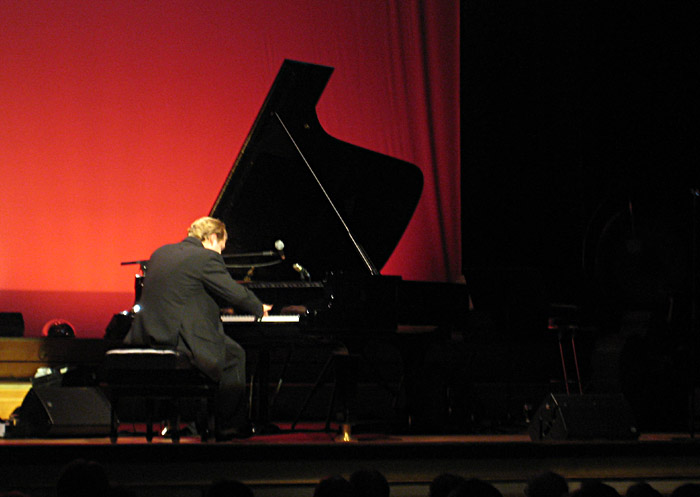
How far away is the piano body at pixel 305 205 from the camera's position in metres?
4.83

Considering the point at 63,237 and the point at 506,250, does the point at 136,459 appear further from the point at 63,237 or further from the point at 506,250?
the point at 506,250

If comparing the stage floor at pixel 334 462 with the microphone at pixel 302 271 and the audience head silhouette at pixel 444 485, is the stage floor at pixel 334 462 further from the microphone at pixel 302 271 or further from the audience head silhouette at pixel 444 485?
the microphone at pixel 302 271

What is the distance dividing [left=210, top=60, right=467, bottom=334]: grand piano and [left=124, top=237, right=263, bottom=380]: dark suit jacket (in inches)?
26.5

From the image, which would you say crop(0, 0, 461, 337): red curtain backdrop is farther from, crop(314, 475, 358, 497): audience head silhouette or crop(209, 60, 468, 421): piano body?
crop(314, 475, 358, 497): audience head silhouette

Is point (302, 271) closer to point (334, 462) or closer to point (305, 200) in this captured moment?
point (305, 200)

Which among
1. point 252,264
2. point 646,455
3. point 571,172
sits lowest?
point 646,455

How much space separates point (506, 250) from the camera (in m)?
7.10

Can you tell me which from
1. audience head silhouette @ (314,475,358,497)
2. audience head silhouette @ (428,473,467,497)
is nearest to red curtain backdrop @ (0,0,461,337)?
audience head silhouette @ (428,473,467,497)

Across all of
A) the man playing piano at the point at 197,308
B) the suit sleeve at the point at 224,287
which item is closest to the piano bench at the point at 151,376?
the man playing piano at the point at 197,308

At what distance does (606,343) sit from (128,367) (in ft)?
10.8

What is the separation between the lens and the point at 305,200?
5047 millimetres

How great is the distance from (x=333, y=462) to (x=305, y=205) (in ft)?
6.37

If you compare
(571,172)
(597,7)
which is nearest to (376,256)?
(571,172)

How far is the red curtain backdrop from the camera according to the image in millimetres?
6574
